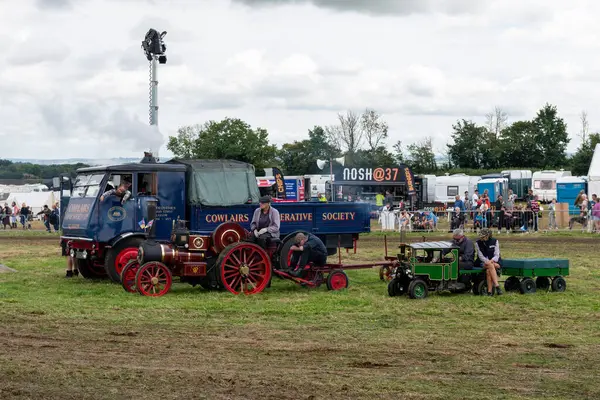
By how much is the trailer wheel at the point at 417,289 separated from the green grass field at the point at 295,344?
0.15 meters

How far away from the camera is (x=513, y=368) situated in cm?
905

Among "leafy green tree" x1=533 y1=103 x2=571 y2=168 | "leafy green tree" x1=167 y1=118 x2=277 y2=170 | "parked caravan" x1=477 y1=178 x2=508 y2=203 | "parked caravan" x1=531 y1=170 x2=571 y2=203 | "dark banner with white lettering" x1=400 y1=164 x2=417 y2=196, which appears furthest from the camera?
"leafy green tree" x1=533 y1=103 x2=571 y2=168

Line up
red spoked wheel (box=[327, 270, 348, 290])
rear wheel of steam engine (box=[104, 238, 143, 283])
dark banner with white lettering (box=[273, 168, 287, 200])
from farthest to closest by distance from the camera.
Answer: dark banner with white lettering (box=[273, 168, 287, 200])
rear wheel of steam engine (box=[104, 238, 143, 283])
red spoked wheel (box=[327, 270, 348, 290])

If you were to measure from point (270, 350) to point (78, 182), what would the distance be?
29.9 feet

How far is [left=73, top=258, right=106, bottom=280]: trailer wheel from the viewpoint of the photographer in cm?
1831

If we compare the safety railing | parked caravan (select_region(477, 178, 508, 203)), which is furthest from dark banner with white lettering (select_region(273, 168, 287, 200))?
parked caravan (select_region(477, 178, 508, 203))

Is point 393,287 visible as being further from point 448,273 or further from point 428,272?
point 448,273

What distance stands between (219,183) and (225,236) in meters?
2.72

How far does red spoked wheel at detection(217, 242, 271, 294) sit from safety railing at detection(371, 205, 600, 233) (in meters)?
16.3

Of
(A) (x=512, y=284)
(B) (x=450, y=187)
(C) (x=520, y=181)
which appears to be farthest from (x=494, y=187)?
(A) (x=512, y=284)

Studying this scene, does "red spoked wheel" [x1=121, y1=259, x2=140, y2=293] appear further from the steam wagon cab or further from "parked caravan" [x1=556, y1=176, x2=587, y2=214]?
"parked caravan" [x1=556, y1=176, x2=587, y2=214]

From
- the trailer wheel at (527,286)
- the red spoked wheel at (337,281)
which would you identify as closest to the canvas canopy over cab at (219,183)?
the red spoked wheel at (337,281)

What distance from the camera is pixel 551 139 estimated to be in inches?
3130

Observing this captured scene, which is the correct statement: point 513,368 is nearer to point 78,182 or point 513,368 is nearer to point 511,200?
point 78,182
